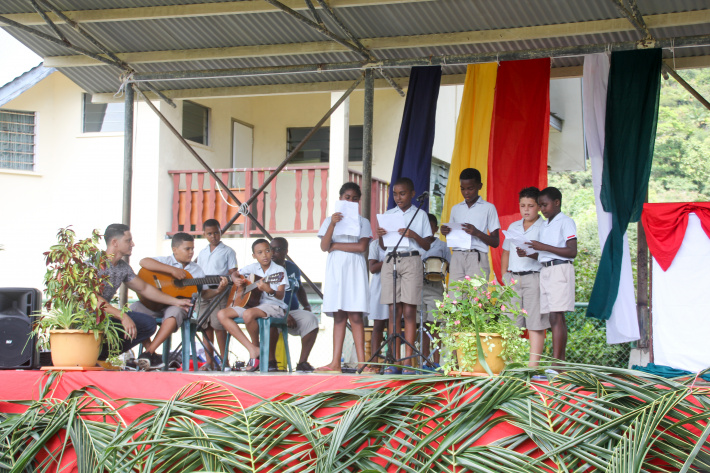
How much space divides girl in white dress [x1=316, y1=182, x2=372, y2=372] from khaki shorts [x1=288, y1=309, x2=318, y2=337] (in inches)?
23.4

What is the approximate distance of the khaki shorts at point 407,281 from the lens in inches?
214

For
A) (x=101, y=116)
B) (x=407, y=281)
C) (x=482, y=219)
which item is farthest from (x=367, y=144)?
(x=101, y=116)

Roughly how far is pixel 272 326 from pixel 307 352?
486 millimetres

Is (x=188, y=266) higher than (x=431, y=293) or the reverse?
higher

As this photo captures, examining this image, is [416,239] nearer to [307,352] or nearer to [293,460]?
[307,352]

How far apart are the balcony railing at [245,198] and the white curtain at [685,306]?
6.30m

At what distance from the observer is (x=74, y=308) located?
446 cm

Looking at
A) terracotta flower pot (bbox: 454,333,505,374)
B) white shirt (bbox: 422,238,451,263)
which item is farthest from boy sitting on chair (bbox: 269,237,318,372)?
terracotta flower pot (bbox: 454,333,505,374)

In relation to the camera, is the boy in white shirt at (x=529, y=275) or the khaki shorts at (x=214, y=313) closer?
the boy in white shirt at (x=529, y=275)

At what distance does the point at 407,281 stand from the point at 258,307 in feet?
3.98

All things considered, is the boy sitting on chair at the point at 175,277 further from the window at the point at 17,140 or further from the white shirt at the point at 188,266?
the window at the point at 17,140

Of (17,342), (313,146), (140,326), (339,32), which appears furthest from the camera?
(313,146)

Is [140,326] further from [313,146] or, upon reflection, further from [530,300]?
[313,146]

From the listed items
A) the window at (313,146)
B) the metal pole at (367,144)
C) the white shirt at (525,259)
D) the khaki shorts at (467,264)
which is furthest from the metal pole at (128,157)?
the window at (313,146)
